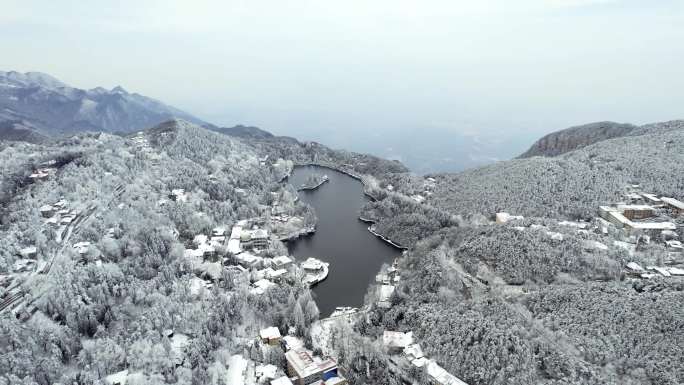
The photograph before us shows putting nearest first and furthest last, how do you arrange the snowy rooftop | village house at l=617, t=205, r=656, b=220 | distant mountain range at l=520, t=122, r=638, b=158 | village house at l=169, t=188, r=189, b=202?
1. the snowy rooftop
2. village house at l=617, t=205, r=656, b=220
3. village house at l=169, t=188, r=189, b=202
4. distant mountain range at l=520, t=122, r=638, b=158

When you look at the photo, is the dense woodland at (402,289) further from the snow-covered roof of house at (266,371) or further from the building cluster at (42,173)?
the building cluster at (42,173)

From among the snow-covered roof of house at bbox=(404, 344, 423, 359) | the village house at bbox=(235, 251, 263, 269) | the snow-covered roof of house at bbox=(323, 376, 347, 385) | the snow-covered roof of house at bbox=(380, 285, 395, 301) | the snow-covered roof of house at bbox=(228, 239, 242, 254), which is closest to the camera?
→ the snow-covered roof of house at bbox=(323, 376, 347, 385)

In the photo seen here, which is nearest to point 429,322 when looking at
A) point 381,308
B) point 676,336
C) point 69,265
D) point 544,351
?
point 381,308

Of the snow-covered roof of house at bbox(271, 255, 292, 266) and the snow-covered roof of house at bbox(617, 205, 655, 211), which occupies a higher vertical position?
the snow-covered roof of house at bbox(617, 205, 655, 211)

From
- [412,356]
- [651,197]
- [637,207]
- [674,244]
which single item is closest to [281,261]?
[412,356]

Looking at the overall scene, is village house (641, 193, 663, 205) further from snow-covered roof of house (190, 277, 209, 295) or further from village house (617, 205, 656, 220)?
snow-covered roof of house (190, 277, 209, 295)

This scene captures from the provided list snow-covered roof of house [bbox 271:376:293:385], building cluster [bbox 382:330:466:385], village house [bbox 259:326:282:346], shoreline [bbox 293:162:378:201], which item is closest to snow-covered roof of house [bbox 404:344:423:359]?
building cluster [bbox 382:330:466:385]

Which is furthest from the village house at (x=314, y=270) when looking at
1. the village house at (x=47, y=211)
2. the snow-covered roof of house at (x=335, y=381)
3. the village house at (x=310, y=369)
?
the village house at (x=47, y=211)
